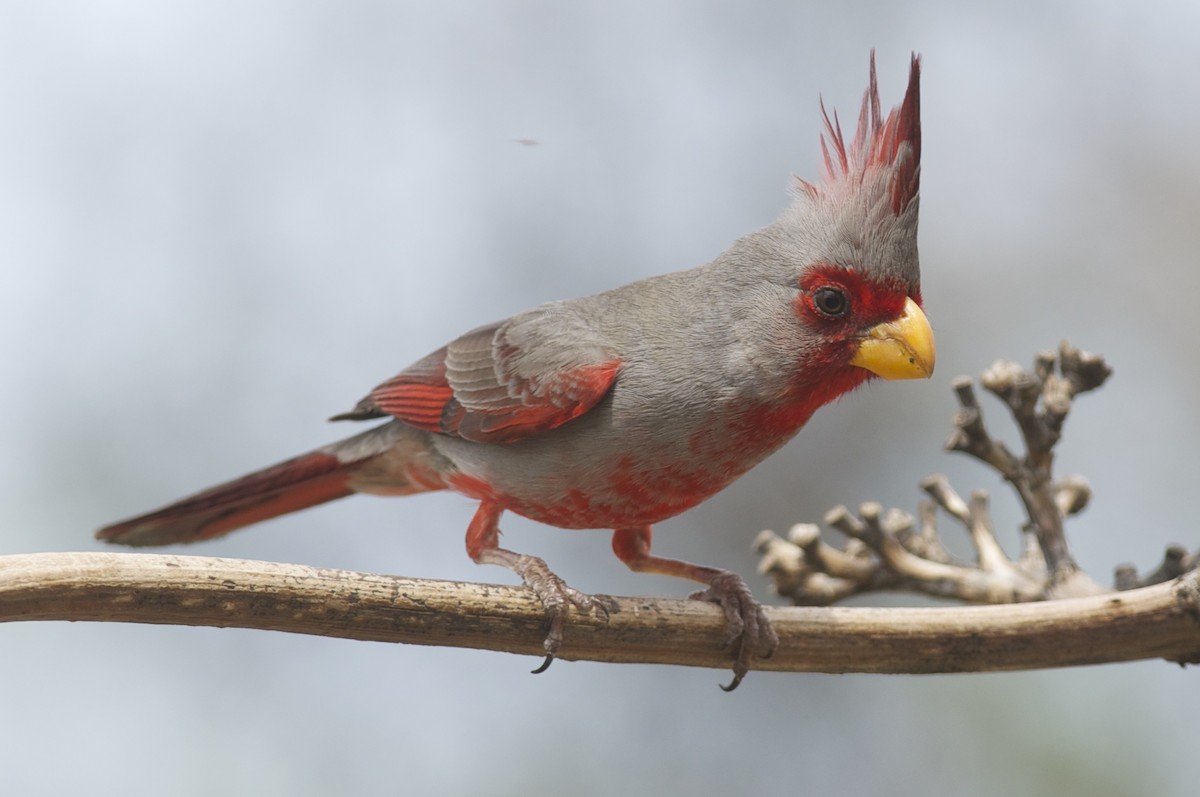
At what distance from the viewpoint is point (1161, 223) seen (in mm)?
6547

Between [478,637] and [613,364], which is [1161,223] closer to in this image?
[613,364]

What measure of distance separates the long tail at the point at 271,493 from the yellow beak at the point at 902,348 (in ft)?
5.37

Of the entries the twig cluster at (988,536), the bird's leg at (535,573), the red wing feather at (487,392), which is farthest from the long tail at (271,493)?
the twig cluster at (988,536)

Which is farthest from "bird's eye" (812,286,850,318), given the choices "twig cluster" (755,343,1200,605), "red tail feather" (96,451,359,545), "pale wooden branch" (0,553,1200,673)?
"red tail feather" (96,451,359,545)

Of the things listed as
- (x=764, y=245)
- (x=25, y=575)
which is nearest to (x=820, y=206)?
(x=764, y=245)

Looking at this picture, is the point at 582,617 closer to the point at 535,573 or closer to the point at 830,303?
the point at 535,573

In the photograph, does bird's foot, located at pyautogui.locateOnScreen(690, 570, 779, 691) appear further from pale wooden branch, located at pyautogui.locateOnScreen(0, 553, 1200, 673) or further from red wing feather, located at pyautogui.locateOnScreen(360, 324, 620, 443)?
red wing feather, located at pyautogui.locateOnScreen(360, 324, 620, 443)

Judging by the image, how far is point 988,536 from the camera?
12.4 ft

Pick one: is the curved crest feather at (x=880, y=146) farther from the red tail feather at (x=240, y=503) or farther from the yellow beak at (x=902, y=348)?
the red tail feather at (x=240, y=503)

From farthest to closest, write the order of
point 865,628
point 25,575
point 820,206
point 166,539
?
point 166,539 < point 820,206 < point 865,628 < point 25,575

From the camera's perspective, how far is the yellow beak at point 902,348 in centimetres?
334

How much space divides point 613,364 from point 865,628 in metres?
1.04

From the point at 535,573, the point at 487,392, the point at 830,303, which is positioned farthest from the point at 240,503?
the point at 830,303

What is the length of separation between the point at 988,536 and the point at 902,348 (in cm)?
76
